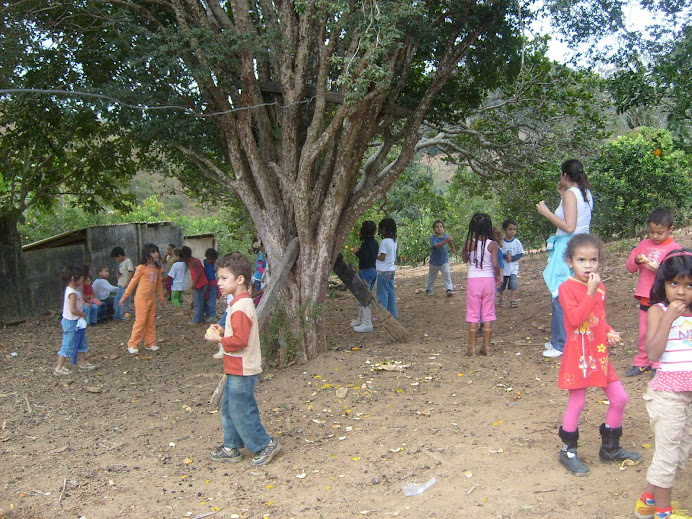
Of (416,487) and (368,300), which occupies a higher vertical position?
(368,300)

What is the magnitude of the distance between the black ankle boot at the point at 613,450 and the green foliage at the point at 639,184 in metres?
10.2

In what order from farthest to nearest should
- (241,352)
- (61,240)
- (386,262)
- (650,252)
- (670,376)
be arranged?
(61,240) < (386,262) < (650,252) < (241,352) < (670,376)

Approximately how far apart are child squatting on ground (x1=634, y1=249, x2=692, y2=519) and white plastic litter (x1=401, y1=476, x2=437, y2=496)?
1.33 metres

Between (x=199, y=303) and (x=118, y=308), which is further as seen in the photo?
(x=118, y=308)

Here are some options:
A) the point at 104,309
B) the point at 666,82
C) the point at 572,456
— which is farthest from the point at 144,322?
the point at 666,82

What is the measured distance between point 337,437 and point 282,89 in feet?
12.9

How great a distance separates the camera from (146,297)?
8344mm

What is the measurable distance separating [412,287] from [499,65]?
18.9ft

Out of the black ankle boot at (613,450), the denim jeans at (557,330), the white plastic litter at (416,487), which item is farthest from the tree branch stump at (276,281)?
the black ankle boot at (613,450)

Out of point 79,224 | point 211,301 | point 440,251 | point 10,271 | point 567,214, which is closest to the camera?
point 567,214

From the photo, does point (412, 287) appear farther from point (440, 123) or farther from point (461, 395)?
point (461, 395)

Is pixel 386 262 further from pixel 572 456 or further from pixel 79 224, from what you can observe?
pixel 79 224

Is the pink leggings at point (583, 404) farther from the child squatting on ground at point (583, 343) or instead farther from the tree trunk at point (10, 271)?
the tree trunk at point (10, 271)

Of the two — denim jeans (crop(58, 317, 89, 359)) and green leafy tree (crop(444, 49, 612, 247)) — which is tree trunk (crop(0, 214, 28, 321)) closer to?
denim jeans (crop(58, 317, 89, 359))
